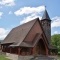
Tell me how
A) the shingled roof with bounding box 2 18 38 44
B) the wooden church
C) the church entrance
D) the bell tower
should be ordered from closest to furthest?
the wooden church < the shingled roof with bounding box 2 18 38 44 < the church entrance < the bell tower

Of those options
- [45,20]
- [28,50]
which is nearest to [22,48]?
[28,50]

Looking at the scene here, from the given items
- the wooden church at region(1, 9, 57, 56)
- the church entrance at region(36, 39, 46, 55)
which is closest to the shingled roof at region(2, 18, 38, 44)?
the wooden church at region(1, 9, 57, 56)

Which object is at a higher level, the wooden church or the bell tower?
the bell tower

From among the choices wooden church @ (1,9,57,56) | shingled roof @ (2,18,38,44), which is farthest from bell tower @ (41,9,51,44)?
wooden church @ (1,9,57,56)

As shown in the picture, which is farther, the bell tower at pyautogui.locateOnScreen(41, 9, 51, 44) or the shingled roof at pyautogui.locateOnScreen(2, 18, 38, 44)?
the bell tower at pyautogui.locateOnScreen(41, 9, 51, 44)

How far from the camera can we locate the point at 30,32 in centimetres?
4288

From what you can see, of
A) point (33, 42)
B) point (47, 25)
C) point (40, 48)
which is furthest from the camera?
point (47, 25)

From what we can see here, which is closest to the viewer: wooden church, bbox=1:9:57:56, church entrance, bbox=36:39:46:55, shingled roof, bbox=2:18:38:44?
wooden church, bbox=1:9:57:56

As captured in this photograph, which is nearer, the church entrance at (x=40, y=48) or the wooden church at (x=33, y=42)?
the wooden church at (x=33, y=42)

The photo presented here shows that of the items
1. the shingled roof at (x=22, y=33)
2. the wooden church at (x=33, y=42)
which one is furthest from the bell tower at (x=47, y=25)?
the wooden church at (x=33, y=42)

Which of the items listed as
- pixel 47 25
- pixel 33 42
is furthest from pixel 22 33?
pixel 47 25

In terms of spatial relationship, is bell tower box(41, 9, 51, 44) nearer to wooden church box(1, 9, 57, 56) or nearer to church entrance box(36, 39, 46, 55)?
wooden church box(1, 9, 57, 56)

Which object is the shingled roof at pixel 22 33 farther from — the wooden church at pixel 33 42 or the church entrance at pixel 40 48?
the church entrance at pixel 40 48

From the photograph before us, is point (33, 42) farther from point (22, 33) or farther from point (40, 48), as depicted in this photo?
point (22, 33)
